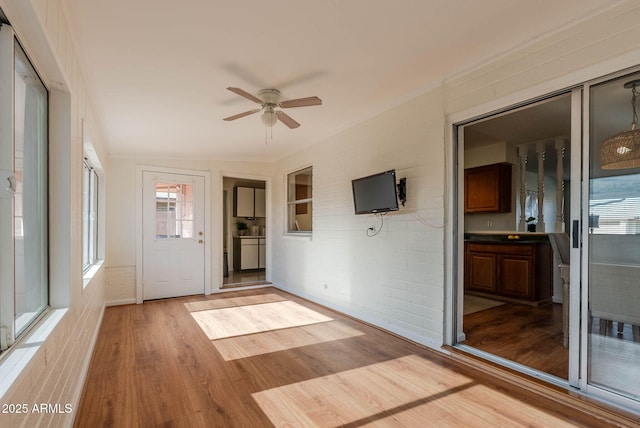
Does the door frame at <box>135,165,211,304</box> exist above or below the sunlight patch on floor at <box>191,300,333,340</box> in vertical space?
above

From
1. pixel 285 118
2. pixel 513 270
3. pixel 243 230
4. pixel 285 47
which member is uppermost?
pixel 285 47

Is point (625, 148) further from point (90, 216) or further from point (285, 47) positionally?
point (90, 216)

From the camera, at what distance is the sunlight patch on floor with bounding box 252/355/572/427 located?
6.28 ft

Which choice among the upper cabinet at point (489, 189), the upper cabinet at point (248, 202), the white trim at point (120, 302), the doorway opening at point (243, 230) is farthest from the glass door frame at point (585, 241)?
the upper cabinet at point (248, 202)

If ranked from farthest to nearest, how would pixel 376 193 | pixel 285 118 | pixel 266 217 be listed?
pixel 266 217
pixel 376 193
pixel 285 118

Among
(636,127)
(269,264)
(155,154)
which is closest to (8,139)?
(636,127)

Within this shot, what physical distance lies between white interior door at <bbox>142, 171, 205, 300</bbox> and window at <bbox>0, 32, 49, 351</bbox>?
344 centimetres

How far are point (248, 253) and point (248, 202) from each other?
1.27 meters

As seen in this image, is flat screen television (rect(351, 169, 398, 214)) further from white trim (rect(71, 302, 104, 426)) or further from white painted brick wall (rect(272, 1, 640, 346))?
white trim (rect(71, 302, 104, 426))

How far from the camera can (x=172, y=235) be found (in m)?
5.27

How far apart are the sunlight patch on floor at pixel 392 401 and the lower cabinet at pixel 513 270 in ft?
8.87

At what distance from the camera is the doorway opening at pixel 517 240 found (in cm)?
299

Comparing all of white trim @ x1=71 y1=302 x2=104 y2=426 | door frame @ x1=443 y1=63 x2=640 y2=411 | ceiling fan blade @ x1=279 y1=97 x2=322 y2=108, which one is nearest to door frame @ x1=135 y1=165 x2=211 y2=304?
white trim @ x1=71 y1=302 x2=104 y2=426

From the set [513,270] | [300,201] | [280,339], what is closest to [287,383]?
[280,339]
